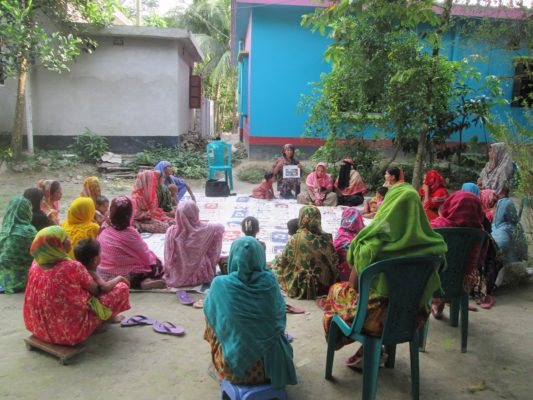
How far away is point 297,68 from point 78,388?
10.3 meters

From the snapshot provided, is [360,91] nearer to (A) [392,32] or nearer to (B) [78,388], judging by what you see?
(A) [392,32]

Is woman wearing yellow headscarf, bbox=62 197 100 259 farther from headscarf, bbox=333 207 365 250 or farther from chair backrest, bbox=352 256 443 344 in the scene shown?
chair backrest, bbox=352 256 443 344

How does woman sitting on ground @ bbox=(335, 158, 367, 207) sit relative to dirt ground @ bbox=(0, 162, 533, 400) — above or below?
above

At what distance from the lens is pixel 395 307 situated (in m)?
2.54

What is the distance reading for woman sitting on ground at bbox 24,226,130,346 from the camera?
3.00 metres

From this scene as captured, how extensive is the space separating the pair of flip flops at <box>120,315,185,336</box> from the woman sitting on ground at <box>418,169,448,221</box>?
12.4 ft

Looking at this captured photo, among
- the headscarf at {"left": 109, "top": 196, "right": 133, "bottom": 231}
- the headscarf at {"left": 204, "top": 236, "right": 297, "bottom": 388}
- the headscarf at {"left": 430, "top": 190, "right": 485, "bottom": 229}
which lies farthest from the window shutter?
the headscarf at {"left": 204, "top": 236, "right": 297, "bottom": 388}

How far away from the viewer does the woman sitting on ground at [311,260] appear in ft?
13.9

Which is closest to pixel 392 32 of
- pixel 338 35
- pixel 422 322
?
pixel 338 35

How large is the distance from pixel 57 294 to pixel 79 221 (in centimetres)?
128

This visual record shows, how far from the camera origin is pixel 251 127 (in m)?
12.0

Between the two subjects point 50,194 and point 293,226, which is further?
point 50,194

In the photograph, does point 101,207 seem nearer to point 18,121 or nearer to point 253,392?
point 253,392

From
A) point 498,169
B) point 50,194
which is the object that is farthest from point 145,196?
point 498,169
